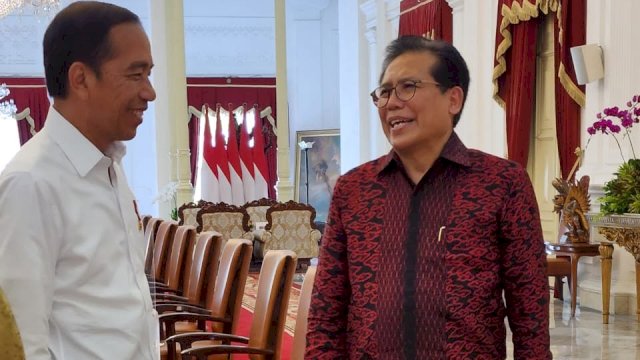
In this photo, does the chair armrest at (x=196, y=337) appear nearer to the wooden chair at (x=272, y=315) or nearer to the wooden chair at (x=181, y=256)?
the wooden chair at (x=272, y=315)

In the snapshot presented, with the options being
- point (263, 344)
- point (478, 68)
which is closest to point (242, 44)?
point (478, 68)

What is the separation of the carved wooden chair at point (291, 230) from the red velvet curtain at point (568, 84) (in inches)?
166

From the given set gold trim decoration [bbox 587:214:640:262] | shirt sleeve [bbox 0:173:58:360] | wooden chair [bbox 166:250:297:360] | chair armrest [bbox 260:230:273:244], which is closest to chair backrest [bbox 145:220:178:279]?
wooden chair [bbox 166:250:297:360]

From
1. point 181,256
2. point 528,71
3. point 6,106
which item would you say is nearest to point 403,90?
point 181,256

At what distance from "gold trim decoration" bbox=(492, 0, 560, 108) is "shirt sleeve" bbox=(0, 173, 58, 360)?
24.1ft

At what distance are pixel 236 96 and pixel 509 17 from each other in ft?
34.9

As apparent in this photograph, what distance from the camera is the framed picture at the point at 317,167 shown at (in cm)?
1828

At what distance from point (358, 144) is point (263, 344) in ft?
34.4

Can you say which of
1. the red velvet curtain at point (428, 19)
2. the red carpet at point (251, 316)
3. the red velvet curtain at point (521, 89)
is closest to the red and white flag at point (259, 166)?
the red velvet curtain at point (428, 19)

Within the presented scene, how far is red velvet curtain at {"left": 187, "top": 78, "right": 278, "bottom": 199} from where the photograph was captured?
18.4 metres

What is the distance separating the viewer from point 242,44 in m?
18.7

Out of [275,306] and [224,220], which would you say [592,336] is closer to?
[275,306]

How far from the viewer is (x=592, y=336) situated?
5961 mm

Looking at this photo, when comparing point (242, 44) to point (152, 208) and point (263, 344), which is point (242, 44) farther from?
point (263, 344)
